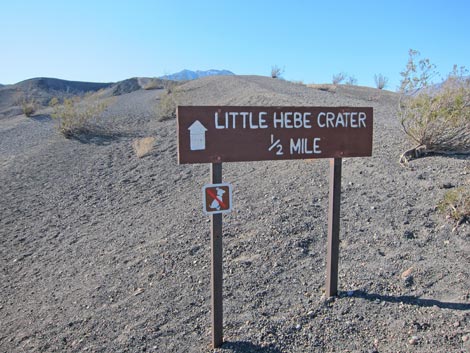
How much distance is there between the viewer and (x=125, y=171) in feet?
35.7

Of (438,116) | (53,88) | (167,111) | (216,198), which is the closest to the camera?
(216,198)

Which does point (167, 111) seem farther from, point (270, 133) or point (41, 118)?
point (270, 133)

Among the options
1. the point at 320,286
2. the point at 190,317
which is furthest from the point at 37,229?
the point at 320,286

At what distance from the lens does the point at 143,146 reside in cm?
1231

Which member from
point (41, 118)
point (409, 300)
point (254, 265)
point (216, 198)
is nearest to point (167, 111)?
point (41, 118)

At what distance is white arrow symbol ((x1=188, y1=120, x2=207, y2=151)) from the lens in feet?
11.2

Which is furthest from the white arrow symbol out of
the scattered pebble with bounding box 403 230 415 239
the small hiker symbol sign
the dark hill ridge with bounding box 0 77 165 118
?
the dark hill ridge with bounding box 0 77 165 118

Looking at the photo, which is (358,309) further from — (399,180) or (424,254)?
(399,180)

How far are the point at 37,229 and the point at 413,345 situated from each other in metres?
6.64

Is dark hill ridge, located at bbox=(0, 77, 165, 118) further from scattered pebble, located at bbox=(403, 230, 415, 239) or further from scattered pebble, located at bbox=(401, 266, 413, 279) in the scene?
scattered pebble, located at bbox=(401, 266, 413, 279)

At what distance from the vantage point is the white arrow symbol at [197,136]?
11.2 ft

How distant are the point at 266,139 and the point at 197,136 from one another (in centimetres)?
61

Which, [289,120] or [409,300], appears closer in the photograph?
[289,120]

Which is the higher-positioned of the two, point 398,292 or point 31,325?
point 398,292
